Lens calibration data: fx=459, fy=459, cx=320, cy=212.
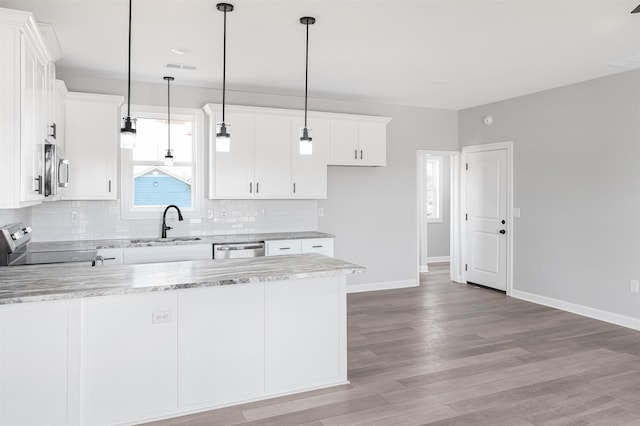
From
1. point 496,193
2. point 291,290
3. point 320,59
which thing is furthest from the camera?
point 496,193

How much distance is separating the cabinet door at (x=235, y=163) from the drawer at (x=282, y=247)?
26.3 inches

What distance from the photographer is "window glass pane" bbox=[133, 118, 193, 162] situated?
543 cm

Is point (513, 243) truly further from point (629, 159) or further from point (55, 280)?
point (55, 280)

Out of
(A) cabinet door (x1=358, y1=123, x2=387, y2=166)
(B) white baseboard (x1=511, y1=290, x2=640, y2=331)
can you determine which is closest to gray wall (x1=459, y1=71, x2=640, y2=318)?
(B) white baseboard (x1=511, y1=290, x2=640, y2=331)

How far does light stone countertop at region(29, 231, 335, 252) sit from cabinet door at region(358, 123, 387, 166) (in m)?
1.29

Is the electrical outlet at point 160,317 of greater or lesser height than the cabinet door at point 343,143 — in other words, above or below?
below

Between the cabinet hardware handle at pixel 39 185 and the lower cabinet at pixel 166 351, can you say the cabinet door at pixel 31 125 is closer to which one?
the cabinet hardware handle at pixel 39 185

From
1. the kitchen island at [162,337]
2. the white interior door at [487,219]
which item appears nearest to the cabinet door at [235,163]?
the kitchen island at [162,337]

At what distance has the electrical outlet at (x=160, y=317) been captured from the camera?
2773 mm

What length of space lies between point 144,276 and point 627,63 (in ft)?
15.8

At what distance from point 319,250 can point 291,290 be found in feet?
8.08

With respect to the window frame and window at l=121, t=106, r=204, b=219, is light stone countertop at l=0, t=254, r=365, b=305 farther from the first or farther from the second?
the window frame

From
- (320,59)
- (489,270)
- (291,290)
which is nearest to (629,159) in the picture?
(489,270)

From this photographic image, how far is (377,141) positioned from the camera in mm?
6270
